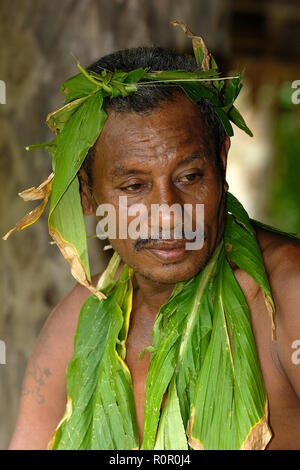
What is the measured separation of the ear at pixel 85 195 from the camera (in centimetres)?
175

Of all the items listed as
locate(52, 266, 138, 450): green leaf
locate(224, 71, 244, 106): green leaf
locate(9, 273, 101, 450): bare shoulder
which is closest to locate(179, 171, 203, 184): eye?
locate(224, 71, 244, 106): green leaf

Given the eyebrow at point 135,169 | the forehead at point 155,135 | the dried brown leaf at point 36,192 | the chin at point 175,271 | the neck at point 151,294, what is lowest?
the neck at point 151,294

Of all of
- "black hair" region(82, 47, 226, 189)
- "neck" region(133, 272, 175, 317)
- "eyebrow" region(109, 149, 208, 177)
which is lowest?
"neck" region(133, 272, 175, 317)

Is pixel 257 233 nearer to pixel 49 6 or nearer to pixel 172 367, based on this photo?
pixel 172 367

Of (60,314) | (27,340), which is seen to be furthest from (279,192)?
(60,314)

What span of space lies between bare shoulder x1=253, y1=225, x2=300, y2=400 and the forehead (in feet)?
0.96

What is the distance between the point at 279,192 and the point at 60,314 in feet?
14.5

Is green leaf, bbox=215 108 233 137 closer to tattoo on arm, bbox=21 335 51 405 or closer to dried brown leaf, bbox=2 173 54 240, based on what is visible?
dried brown leaf, bbox=2 173 54 240

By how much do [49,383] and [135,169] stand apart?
77 centimetres

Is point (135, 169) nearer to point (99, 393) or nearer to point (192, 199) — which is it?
point (192, 199)

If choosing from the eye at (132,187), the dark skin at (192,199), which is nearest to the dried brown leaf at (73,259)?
the dark skin at (192,199)

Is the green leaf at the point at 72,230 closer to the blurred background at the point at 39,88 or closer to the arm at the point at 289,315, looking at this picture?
the arm at the point at 289,315

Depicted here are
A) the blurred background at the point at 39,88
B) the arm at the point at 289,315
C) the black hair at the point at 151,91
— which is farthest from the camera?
the blurred background at the point at 39,88

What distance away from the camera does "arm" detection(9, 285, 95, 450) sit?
77.7 inches
